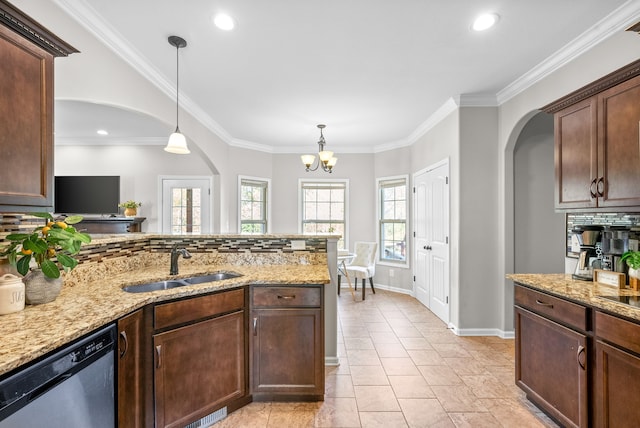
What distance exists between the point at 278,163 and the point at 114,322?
4890 mm

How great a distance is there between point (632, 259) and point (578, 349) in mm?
634

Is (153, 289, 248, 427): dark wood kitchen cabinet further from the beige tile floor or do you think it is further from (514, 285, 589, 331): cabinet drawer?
(514, 285, 589, 331): cabinet drawer

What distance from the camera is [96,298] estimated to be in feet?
5.77

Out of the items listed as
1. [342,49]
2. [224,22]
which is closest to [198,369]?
[224,22]

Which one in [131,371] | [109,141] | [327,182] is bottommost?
[131,371]

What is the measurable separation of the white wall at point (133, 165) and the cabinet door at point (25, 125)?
13.2ft

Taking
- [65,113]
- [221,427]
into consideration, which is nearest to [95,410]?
[221,427]

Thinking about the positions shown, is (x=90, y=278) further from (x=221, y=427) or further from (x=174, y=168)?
(x=174, y=168)

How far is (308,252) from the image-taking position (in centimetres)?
287

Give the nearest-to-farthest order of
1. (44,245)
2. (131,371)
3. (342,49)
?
(44,245), (131,371), (342,49)

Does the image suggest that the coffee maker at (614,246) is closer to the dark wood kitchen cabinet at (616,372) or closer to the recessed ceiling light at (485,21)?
the dark wood kitchen cabinet at (616,372)

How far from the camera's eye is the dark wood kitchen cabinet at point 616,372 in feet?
5.02

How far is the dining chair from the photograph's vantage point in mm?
5191

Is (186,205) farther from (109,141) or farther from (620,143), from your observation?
(620,143)
